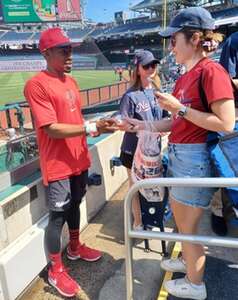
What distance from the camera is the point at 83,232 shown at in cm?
362

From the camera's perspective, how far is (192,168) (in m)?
2.16

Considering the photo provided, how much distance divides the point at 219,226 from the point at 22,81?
2.82m

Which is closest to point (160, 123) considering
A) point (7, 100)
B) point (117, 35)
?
point (7, 100)

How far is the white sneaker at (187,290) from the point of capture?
2.44m

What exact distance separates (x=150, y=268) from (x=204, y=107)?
157 cm

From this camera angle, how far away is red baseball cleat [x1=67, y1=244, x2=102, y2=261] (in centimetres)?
314

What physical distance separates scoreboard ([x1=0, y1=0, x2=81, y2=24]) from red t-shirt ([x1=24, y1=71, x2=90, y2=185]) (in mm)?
24732

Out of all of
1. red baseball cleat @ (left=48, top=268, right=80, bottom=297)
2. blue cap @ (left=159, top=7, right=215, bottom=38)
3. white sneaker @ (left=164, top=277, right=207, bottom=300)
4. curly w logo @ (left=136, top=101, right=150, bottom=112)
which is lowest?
red baseball cleat @ (left=48, top=268, right=80, bottom=297)

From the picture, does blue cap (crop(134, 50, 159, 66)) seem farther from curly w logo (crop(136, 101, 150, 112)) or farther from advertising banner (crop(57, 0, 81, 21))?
advertising banner (crop(57, 0, 81, 21))

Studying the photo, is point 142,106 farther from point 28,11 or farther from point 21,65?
point 28,11

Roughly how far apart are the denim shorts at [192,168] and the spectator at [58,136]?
27.2 inches

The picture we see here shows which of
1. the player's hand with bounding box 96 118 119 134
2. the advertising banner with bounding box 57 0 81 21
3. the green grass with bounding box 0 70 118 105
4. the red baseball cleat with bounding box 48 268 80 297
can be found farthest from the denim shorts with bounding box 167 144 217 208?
the advertising banner with bounding box 57 0 81 21

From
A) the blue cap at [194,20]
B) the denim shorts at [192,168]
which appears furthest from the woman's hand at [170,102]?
the blue cap at [194,20]

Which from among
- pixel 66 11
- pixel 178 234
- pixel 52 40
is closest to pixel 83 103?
pixel 52 40
